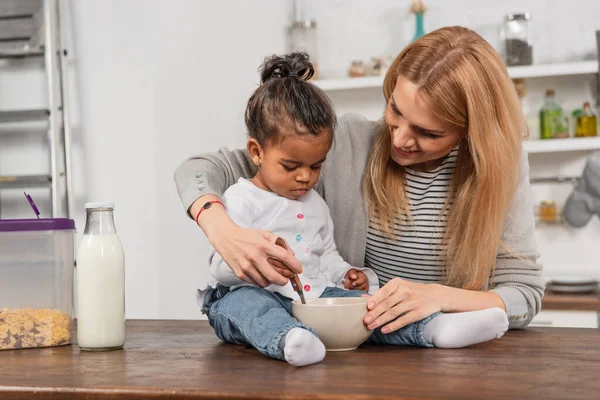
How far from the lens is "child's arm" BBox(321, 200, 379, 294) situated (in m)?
1.61

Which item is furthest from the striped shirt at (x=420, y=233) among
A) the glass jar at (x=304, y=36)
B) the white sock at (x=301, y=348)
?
the glass jar at (x=304, y=36)

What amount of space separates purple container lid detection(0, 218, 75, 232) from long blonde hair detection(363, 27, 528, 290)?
2.34 feet

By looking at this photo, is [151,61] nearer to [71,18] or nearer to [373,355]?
[71,18]

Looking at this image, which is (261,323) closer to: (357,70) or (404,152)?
(404,152)

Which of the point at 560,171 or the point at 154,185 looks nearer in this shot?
the point at 154,185

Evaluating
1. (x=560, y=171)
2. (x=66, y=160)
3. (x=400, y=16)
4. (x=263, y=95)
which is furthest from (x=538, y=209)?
(x=263, y=95)

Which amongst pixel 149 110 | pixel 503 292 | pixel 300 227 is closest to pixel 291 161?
pixel 300 227

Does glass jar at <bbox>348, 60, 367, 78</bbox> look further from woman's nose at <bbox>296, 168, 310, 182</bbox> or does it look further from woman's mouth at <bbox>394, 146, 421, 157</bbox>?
woman's nose at <bbox>296, 168, 310, 182</bbox>

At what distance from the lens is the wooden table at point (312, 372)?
3.03ft

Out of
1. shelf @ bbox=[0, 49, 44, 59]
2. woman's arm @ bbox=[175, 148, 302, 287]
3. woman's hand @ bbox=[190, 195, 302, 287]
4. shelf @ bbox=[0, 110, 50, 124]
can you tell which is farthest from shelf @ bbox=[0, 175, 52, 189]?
woman's hand @ bbox=[190, 195, 302, 287]

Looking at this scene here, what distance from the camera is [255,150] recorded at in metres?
1.58

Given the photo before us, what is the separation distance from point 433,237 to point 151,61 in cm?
134

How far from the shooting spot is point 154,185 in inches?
104

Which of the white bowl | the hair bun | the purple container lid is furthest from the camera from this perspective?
the hair bun
